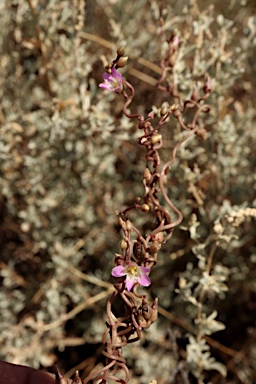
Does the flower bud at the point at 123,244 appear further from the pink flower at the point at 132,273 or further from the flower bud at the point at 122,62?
the flower bud at the point at 122,62

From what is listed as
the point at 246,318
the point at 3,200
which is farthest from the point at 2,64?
the point at 246,318

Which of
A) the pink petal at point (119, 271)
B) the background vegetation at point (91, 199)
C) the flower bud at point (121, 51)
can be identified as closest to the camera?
the pink petal at point (119, 271)

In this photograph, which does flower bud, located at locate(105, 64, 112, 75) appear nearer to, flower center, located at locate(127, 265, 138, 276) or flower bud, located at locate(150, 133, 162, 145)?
flower bud, located at locate(150, 133, 162, 145)

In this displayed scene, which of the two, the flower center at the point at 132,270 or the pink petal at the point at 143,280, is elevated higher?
the flower center at the point at 132,270

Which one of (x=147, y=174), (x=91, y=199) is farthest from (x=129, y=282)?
(x=91, y=199)

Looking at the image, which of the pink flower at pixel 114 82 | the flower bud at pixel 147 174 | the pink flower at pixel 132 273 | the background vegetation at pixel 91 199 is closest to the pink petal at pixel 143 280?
the pink flower at pixel 132 273

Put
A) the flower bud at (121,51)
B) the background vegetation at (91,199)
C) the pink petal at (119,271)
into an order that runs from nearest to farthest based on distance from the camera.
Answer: the pink petal at (119,271) < the flower bud at (121,51) < the background vegetation at (91,199)

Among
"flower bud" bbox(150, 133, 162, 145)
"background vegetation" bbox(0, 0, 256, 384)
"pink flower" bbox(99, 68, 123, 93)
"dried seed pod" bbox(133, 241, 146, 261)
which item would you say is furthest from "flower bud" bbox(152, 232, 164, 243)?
"background vegetation" bbox(0, 0, 256, 384)

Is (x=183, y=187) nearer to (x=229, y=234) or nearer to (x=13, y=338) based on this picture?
(x=229, y=234)
